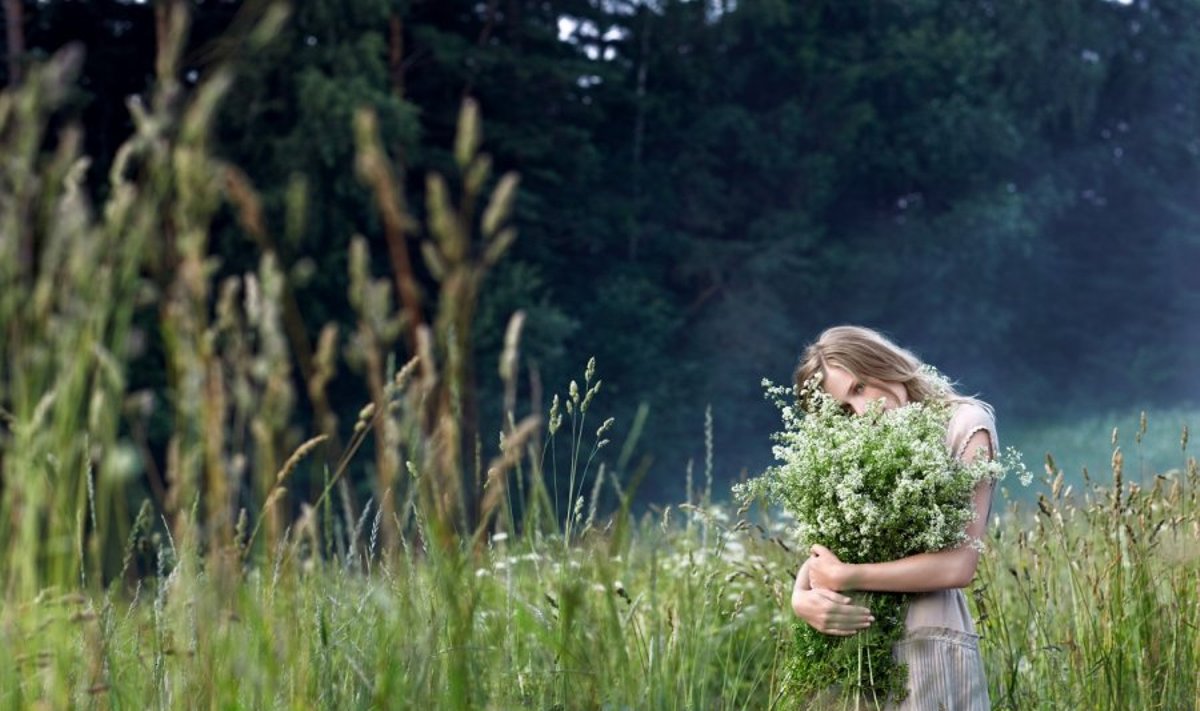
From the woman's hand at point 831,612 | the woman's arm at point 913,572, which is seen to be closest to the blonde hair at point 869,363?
the woman's arm at point 913,572

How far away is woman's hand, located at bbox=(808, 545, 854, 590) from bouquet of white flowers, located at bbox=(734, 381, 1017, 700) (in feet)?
0.08

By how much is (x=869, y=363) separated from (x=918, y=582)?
1.80 feet

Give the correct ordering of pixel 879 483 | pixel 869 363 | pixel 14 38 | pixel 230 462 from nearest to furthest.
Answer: pixel 230 462, pixel 879 483, pixel 869 363, pixel 14 38

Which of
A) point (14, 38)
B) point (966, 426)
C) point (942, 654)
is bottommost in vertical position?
point (942, 654)

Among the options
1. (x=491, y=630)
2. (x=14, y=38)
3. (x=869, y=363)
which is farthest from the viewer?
(x=14, y=38)

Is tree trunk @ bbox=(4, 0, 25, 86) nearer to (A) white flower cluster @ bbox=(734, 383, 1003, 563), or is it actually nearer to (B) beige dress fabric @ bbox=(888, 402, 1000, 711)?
(A) white flower cluster @ bbox=(734, 383, 1003, 563)

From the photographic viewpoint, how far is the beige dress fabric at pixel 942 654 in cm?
309

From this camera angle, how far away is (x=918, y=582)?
9.92ft

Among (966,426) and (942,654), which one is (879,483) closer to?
(966,426)

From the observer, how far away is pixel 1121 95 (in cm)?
3522

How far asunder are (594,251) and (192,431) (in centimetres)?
2312

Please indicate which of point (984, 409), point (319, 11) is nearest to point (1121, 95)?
point (319, 11)

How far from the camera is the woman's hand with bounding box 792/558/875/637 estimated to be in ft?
9.93

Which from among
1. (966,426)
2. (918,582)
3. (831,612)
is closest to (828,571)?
(831,612)
